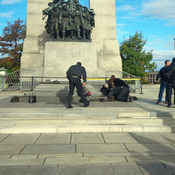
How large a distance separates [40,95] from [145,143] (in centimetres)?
645

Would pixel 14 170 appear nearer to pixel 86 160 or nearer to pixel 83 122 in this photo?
pixel 86 160

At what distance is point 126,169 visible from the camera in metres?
3.16

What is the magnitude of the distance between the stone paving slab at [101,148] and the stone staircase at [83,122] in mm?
1131

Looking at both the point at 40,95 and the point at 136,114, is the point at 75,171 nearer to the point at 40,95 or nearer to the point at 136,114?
the point at 136,114

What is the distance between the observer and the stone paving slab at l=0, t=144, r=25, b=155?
388 centimetres

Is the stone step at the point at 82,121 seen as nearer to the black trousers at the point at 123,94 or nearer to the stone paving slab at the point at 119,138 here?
the stone paving slab at the point at 119,138

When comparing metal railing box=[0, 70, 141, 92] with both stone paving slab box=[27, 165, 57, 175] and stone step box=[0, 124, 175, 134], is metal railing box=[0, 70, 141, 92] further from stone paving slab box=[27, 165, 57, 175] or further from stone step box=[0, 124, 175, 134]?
stone paving slab box=[27, 165, 57, 175]

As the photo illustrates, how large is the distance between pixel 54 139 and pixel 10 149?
105 centimetres

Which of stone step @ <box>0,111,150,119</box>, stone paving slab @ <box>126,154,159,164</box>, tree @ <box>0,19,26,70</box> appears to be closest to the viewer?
stone paving slab @ <box>126,154,159,164</box>

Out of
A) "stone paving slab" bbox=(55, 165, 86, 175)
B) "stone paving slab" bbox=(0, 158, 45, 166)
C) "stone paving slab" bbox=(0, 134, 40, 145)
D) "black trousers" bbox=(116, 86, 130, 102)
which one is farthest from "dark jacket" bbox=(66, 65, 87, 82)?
"stone paving slab" bbox=(55, 165, 86, 175)

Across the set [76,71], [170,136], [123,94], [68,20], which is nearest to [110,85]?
[123,94]

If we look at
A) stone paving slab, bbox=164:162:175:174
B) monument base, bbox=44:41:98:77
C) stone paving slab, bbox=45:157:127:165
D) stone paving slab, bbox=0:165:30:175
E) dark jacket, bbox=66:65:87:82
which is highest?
monument base, bbox=44:41:98:77

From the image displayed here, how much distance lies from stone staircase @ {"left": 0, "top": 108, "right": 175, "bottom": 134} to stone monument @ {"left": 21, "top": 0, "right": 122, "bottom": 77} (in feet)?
29.9

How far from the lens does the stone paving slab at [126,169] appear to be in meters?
3.04
